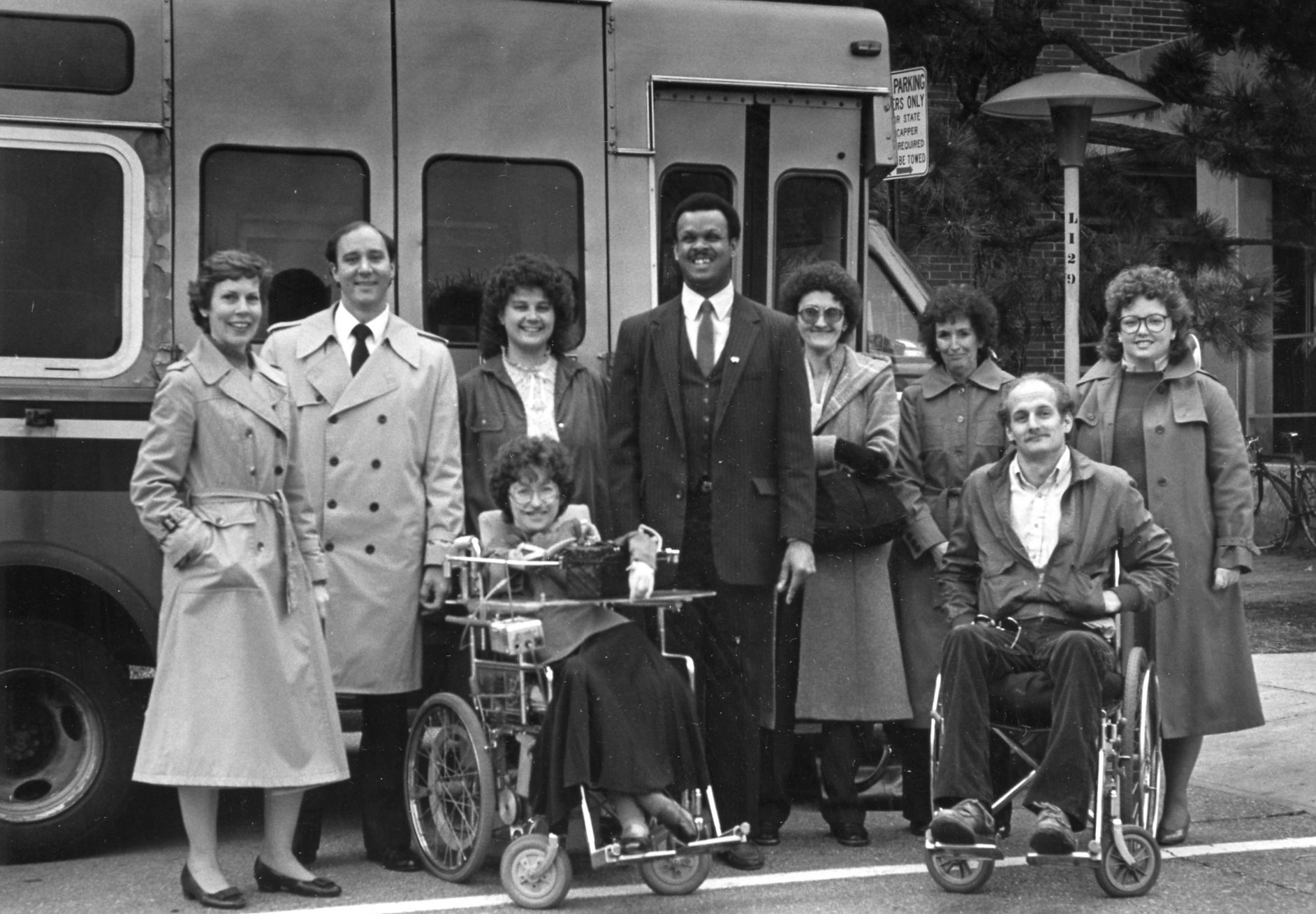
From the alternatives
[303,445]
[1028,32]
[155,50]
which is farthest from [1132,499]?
[1028,32]

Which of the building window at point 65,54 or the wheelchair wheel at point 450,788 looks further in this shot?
the building window at point 65,54

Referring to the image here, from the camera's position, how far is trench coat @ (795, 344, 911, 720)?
23.3 ft

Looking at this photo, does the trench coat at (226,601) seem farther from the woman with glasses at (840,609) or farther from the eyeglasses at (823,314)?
the eyeglasses at (823,314)

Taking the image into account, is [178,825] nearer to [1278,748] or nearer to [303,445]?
[303,445]

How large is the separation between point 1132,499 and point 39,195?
3.99 m

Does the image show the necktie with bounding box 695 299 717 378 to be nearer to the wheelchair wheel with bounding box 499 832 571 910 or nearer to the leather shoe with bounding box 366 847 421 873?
the wheelchair wheel with bounding box 499 832 571 910

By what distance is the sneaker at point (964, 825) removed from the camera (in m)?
5.87

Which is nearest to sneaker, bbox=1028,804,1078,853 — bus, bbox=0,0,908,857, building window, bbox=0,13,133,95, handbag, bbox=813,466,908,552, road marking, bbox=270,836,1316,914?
road marking, bbox=270,836,1316,914

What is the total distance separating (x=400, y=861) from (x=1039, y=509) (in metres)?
2.51

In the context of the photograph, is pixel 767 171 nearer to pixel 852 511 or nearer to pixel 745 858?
pixel 852 511

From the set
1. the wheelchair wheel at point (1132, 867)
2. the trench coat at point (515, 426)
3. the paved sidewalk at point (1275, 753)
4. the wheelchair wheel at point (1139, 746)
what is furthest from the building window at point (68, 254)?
the paved sidewalk at point (1275, 753)

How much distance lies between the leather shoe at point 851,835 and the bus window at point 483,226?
2.26m

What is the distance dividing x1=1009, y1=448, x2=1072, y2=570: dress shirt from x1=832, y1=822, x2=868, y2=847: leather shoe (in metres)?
1.24

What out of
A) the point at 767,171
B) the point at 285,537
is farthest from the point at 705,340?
the point at 285,537
